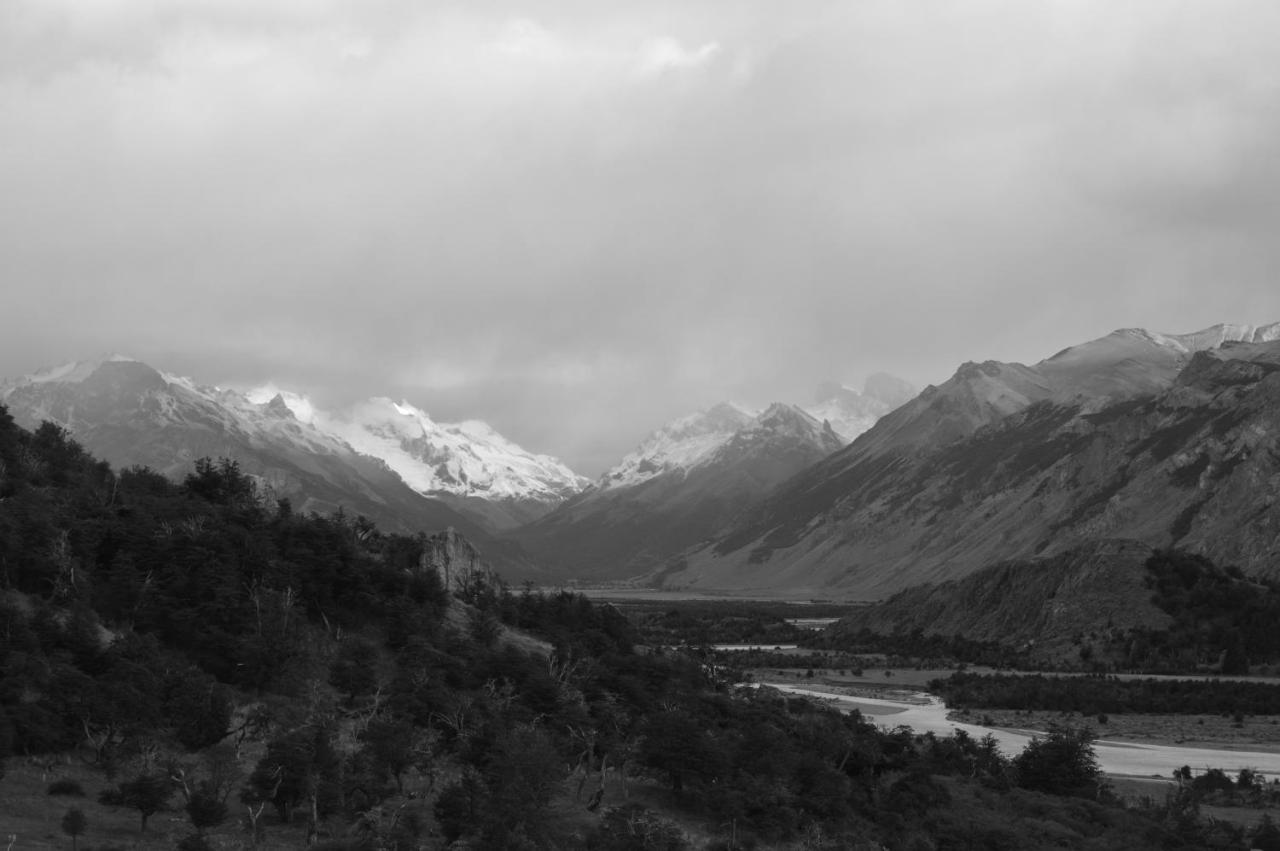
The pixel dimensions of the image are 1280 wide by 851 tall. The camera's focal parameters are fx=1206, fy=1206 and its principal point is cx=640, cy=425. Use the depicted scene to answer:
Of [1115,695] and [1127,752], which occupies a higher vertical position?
[1115,695]

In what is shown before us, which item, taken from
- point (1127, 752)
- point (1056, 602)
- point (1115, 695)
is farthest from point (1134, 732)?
point (1056, 602)

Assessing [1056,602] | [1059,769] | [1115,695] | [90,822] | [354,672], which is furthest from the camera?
[1056,602]

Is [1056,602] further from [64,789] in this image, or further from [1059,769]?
[64,789]

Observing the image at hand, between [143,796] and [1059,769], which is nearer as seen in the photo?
[143,796]

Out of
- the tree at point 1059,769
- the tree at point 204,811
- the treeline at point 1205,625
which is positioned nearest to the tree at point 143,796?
the tree at point 204,811

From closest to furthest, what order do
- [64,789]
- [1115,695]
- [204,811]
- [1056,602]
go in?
[204,811], [64,789], [1115,695], [1056,602]

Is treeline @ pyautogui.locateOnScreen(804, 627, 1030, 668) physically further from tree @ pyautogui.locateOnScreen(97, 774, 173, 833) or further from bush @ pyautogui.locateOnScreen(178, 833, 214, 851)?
bush @ pyautogui.locateOnScreen(178, 833, 214, 851)
